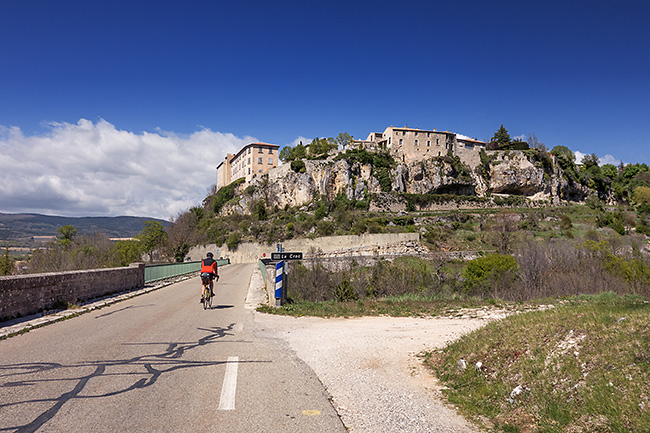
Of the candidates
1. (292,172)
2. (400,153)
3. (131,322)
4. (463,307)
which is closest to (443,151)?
(400,153)

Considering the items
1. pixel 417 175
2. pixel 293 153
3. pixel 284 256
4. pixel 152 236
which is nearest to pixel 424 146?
pixel 417 175

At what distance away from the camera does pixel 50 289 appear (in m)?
12.1

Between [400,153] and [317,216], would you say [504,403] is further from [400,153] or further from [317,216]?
[400,153]

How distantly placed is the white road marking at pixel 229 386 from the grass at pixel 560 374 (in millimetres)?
2714

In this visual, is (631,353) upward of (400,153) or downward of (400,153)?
downward

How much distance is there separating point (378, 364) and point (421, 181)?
264 ft

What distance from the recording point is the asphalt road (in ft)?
13.5

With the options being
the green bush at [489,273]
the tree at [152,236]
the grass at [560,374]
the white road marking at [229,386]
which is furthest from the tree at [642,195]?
the white road marking at [229,386]

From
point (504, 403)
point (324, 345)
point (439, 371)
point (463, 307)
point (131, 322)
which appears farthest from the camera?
point (463, 307)

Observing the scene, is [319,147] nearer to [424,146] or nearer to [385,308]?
[424,146]

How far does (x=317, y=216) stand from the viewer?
72312 mm

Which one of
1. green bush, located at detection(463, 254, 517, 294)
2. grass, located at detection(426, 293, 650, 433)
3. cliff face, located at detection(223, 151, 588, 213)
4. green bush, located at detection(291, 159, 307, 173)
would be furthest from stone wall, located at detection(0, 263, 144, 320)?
green bush, located at detection(291, 159, 307, 173)

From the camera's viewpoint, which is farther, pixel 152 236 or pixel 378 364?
pixel 152 236

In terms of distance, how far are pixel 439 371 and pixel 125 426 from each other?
4.37m
